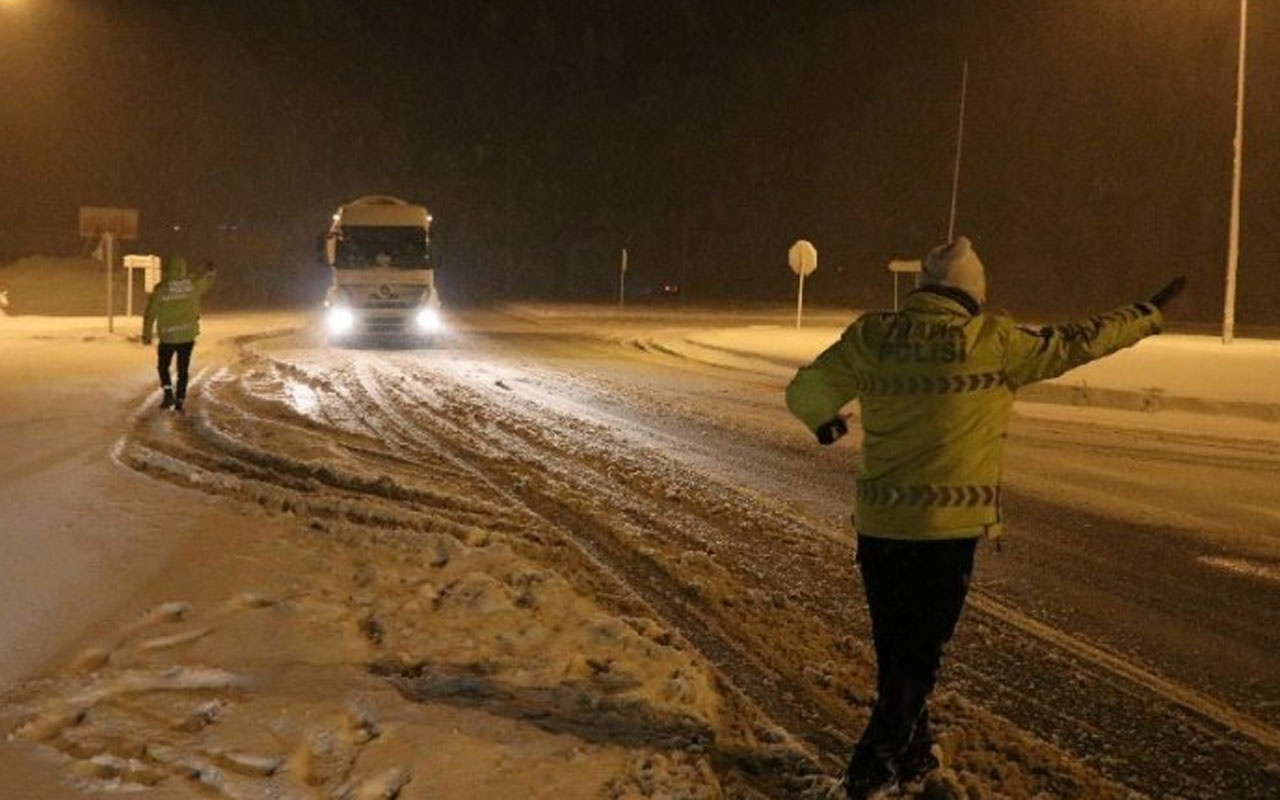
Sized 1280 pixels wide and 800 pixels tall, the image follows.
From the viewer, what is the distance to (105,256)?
28.5m

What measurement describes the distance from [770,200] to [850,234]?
39.1 feet

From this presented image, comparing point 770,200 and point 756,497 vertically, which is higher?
point 770,200

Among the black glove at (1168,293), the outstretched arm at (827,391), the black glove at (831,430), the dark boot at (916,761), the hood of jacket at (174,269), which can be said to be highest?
the hood of jacket at (174,269)

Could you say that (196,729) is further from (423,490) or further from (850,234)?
(850,234)

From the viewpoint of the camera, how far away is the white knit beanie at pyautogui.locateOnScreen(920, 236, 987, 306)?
4328mm

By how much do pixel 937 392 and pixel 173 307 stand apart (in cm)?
1169

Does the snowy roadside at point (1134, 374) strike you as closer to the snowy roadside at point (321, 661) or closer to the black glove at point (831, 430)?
the snowy roadside at point (321, 661)

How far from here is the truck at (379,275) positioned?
2769cm

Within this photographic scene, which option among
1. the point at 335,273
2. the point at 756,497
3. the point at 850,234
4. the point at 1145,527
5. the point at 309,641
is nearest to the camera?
the point at 309,641

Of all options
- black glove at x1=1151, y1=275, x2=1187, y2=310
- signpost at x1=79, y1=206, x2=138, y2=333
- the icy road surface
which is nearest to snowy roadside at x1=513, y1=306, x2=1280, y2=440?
the icy road surface

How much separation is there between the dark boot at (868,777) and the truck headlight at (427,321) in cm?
2398

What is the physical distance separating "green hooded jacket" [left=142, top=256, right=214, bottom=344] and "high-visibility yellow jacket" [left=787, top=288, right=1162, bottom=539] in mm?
11302

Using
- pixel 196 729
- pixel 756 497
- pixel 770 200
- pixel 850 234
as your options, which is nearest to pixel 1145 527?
pixel 756 497

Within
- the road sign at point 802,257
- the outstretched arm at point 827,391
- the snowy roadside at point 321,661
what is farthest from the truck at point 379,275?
the outstretched arm at point 827,391
